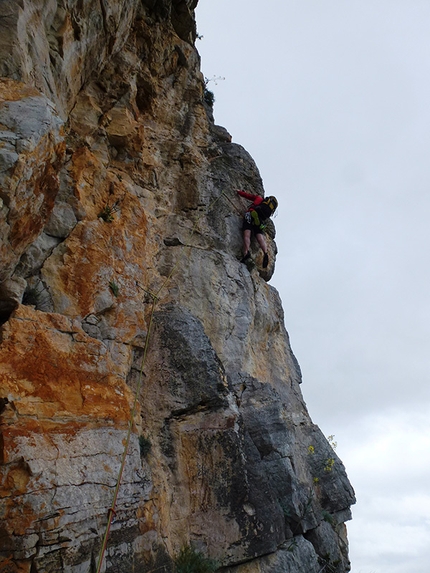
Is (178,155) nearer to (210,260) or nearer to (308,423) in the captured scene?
(210,260)

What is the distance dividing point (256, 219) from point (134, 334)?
4.48 meters

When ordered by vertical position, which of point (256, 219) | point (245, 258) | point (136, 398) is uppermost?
point (256, 219)

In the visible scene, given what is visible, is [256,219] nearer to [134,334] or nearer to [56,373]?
[134,334]

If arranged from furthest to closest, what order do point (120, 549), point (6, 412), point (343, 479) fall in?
point (343, 479), point (120, 549), point (6, 412)

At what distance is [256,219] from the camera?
10367 mm

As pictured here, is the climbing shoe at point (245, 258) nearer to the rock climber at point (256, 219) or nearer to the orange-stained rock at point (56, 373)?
the rock climber at point (256, 219)

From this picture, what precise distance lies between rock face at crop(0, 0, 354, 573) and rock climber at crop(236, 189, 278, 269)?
22 centimetres

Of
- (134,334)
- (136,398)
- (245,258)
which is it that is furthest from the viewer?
(245,258)

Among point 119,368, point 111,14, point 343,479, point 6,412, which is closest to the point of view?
point 6,412

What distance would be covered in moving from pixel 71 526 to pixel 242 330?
4.72 meters

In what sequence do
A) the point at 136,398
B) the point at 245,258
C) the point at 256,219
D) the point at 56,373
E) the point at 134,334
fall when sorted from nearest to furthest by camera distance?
1. the point at 56,373
2. the point at 136,398
3. the point at 134,334
4. the point at 245,258
5. the point at 256,219

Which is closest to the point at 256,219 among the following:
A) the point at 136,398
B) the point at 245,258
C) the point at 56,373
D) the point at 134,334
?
the point at 245,258

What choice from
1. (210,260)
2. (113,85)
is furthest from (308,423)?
(113,85)

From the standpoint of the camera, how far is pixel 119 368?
6461mm
